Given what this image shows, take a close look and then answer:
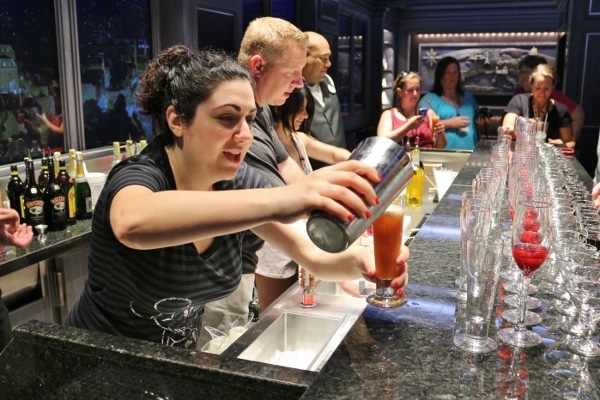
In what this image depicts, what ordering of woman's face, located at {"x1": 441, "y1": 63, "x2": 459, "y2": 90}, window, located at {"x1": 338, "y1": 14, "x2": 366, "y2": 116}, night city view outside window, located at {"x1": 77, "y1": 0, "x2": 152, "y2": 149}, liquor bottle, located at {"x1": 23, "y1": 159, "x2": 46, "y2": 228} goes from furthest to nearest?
1. window, located at {"x1": 338, "y1": 14, "x2": 366, "y2": 116}
2. woman's face, located at {"x1": 441, "y1": 63, "x2": 459, "y2": 90}
3. night city view outside window, located at {"x1": 77, "y1": 0, "x2": 152, "y2": 149}
4. liquor bottle, located at {"x1": 23, "y1": 159, "x2": 46, "y2": 228}

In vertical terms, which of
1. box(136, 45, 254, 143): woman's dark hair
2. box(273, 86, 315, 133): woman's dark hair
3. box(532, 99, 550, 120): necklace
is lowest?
box(532, 99, 550, 120): necklace

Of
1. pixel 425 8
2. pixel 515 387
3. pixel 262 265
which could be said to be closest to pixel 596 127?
pixel 425 8

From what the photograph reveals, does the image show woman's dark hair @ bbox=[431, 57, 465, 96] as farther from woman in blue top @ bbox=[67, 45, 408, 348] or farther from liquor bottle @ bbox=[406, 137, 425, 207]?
woman in blue top @ bbox=[67, 45, 408, 348]

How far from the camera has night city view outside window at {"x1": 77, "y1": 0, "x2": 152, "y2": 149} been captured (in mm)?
3654

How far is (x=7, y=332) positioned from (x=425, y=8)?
30.7 ft

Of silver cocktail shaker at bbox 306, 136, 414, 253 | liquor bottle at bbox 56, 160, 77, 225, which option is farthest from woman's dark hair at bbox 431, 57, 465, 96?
silver cocktail shaker at bbox 306, 136, 414, 253

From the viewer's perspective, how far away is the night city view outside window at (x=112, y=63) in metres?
3.65

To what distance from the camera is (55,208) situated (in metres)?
2.67

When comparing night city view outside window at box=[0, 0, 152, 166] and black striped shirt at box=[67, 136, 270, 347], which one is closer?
black striped shirt at box=[67, 136, 270, 347]

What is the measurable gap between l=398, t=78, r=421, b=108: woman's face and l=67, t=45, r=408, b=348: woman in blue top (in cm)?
324

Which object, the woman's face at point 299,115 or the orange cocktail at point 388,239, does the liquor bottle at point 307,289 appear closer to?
the orange cocktail at point 388,239

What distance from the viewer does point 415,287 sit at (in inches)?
55.6

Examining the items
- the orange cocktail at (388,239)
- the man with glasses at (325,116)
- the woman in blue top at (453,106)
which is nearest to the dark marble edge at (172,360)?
the orange cocktail at (388,239)

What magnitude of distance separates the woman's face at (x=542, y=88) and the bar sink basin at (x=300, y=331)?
300 cm
